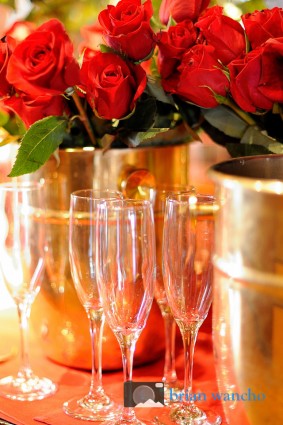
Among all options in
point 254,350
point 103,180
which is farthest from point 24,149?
point 254,350

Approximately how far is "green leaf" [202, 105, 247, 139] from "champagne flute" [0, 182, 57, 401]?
8.1 inches

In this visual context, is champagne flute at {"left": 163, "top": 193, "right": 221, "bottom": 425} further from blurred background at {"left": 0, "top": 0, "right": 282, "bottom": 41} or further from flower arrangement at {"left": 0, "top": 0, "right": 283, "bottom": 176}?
blurred background at {"left": 0, "top": 0, "right": 282, "bottom": 41}

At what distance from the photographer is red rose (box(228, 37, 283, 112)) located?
2.44 feet

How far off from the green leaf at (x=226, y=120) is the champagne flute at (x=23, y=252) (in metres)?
0.21

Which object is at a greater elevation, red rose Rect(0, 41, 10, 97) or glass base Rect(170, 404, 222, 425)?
red rose Rect(0, 41, 10, 97)

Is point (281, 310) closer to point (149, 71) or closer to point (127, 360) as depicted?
point (127, 360)

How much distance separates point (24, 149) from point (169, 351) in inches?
10.8

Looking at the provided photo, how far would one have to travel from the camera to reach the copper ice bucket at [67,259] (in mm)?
868

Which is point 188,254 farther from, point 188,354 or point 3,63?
point 3,63

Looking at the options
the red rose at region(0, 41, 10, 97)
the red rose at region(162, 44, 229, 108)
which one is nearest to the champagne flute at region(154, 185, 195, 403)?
the red rose at region(162, 44, 229, 108)

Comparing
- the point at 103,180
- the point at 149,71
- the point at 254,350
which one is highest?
the point at 149,71

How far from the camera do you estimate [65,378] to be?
89 centimetres

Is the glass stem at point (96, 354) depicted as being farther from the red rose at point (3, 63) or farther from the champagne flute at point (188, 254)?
the red rose at point (3, 63)

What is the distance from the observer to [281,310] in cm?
53
